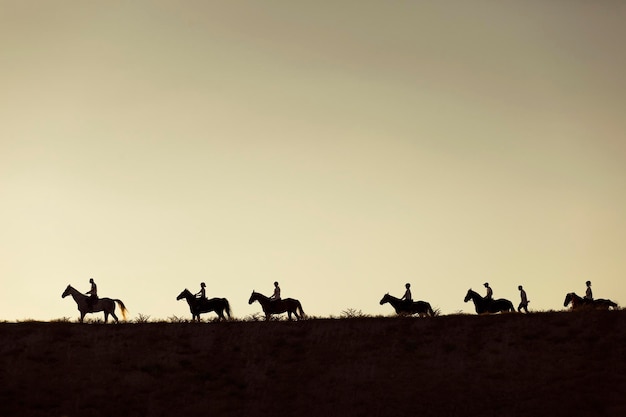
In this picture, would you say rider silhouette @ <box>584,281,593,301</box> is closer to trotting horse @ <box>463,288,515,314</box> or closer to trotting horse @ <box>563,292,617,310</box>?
trotting horse @ <box>563,292,617,310</box>

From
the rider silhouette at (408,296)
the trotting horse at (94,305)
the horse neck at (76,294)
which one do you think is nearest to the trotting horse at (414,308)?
the rider silhouette at (408,296)

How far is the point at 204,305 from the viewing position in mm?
62031

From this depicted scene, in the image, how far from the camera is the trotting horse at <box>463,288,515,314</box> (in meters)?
62.5

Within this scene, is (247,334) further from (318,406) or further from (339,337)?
(318,406)

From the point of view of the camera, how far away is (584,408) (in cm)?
4772

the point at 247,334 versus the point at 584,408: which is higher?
the point at 247,334

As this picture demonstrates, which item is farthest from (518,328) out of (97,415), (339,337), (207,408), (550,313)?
(97,415)

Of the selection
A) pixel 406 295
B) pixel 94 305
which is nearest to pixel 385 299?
pixel 406 295

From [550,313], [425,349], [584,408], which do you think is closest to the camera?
[584,408]

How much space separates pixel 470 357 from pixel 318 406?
364 inches

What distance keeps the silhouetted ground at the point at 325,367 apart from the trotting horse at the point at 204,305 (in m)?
2.20

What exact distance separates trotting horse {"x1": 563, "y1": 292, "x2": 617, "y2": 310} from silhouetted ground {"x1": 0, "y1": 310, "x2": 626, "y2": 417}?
2.53m

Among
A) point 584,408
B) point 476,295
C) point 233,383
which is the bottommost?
point 584,408

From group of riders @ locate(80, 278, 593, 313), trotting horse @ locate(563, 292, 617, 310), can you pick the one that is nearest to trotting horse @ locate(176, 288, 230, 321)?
group of riders @ locate(80, 278, 593, 313)
